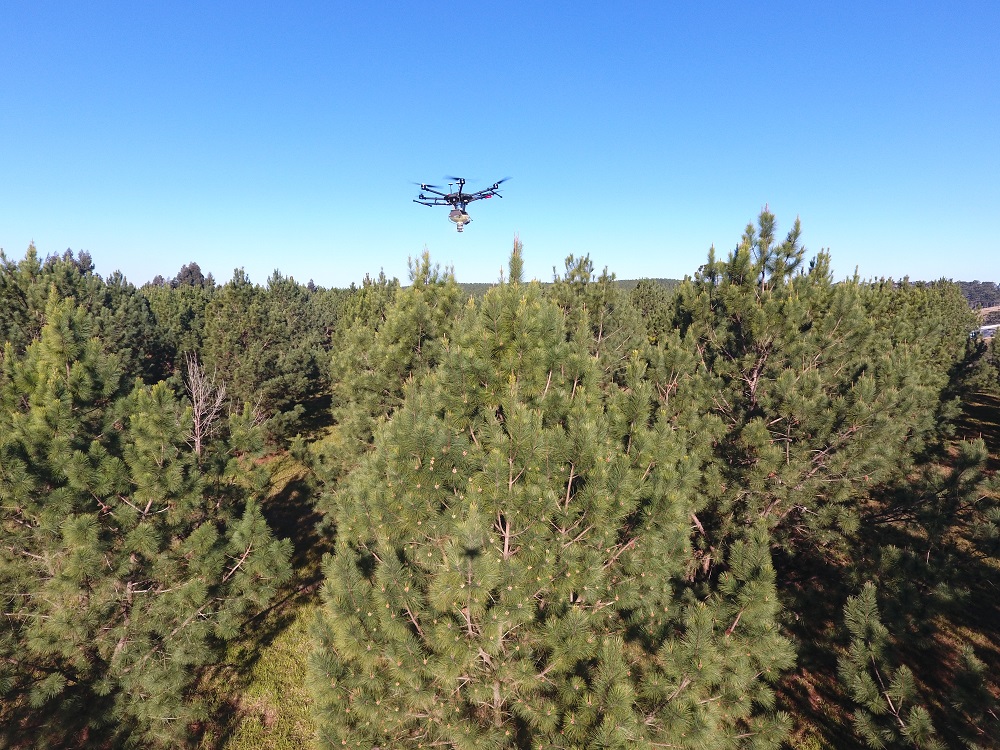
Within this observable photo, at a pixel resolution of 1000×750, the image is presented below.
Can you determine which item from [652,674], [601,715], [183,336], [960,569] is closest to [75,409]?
[601,715]

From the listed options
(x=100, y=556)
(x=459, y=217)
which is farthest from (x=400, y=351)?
(x=459, y=217)

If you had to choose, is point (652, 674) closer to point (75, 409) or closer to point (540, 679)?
point (540, 679)

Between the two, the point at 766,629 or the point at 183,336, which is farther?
the point at 183,336

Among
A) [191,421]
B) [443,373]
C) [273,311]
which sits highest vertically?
[273,311]

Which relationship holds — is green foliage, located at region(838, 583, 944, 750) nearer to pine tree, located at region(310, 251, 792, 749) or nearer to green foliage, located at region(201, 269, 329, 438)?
pine tree, located at region(310, 251, 792, 749)

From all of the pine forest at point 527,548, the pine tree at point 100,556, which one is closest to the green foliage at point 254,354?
the pine forest at point 527,548

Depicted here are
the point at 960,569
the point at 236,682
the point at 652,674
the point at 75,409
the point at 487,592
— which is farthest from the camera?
the point at 236,682
